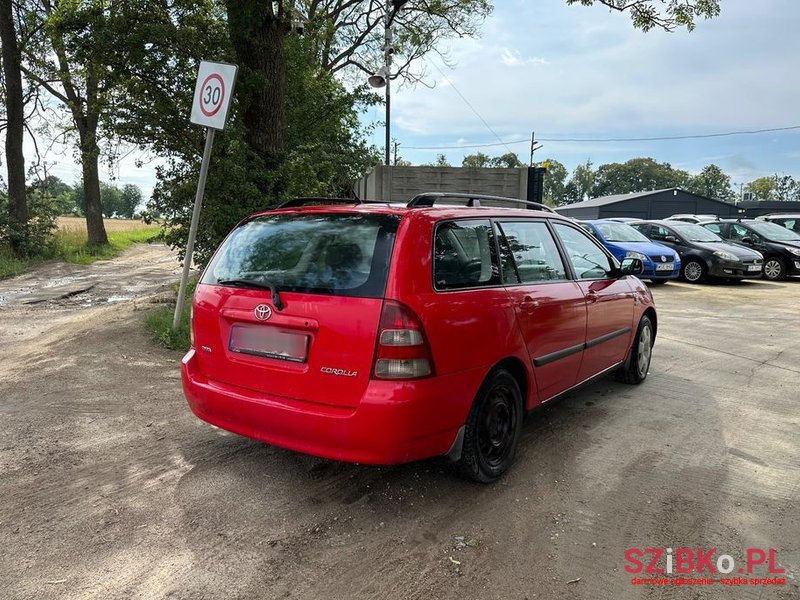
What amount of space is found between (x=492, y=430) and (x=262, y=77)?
580 cm

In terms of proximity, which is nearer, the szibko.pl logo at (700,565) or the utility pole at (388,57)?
the szibko.pl logo at (700,565)

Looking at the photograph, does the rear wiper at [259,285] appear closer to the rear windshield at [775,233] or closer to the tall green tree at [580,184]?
the rear windshield at [775,233]

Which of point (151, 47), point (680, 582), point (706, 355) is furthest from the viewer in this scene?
point (151, 47)

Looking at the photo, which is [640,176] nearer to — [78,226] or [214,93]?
[78,226]

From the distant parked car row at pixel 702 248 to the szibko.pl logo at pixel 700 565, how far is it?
34.9 feet

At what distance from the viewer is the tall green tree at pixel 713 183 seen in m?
109

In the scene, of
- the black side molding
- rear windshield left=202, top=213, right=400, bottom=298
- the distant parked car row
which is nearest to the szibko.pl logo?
the black side molding

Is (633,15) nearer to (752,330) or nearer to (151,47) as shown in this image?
(752,330)

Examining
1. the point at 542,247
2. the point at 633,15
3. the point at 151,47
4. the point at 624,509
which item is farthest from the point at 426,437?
the point at 633,15

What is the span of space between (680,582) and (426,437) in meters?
1.30

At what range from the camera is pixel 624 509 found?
3.14 m

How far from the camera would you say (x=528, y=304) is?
3582 mm

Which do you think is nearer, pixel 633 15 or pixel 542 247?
pixel 542 247

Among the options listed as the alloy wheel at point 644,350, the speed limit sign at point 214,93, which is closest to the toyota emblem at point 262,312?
the speed limit sign at point 214,93
